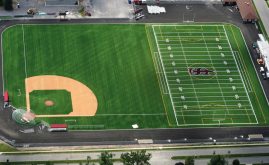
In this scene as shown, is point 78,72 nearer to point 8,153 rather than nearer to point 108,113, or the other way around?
point 108,113

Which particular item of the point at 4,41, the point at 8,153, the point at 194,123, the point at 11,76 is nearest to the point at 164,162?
the point at 194,123

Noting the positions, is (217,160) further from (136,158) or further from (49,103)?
(49,103)

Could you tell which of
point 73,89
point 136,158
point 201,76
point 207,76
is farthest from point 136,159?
point 207,76

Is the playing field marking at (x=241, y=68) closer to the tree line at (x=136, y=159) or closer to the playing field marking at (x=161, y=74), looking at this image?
the playing field marking at (x=161, y=74)

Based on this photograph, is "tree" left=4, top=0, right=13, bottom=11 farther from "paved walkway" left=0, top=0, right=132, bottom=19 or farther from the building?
the building

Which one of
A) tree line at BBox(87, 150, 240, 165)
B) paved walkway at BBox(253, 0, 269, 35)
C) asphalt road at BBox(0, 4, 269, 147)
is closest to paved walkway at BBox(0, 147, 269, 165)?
asphalt road at BBox(0, 4, 269, 147)
